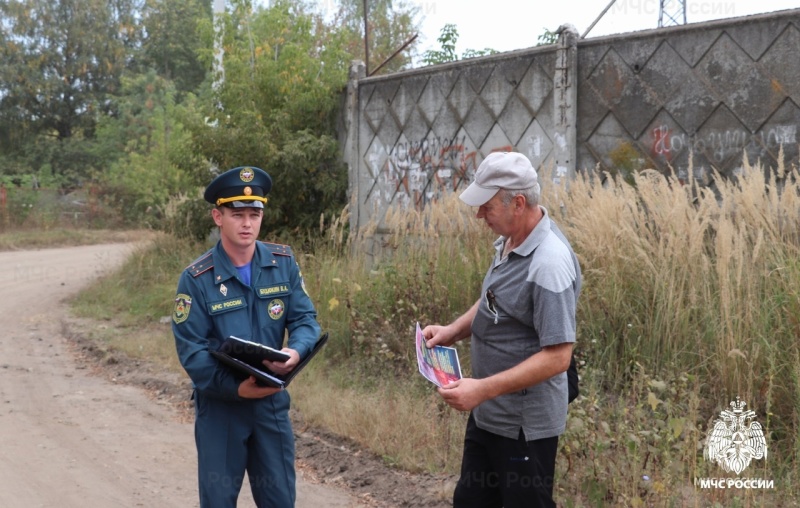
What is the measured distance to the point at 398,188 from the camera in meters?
10.8

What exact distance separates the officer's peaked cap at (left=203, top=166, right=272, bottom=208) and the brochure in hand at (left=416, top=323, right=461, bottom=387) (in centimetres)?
105

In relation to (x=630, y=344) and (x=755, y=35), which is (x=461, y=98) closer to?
(x=755, y=35)

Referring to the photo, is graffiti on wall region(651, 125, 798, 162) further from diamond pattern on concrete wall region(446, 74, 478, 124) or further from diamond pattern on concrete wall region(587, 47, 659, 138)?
diamond pattern on concrete wall region(446, 74, 478, 124)

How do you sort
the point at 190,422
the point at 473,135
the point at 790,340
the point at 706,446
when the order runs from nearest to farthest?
1. the point at 706,446
2. the point at 790,340
3. the point at 190,422
4. the point at 473,135

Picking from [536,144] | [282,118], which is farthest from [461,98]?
[282,118]

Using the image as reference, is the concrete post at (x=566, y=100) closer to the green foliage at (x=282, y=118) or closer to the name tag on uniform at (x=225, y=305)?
the green foliage at (x=282, y=118)

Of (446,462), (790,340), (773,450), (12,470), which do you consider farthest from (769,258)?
(12,470)

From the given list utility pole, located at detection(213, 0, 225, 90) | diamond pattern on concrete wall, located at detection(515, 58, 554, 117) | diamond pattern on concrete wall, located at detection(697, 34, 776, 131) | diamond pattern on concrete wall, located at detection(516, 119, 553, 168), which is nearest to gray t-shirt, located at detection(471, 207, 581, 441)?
diamond pattern on concrete wall, located at detection(697, 34, 776, 131)

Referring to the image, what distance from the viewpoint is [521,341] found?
3.46m

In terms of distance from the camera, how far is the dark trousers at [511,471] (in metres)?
3.38

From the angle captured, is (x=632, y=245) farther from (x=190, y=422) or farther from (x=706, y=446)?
(x=190, y=422)

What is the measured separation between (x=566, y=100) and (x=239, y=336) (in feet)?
18.4

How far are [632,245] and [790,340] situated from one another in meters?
1.31

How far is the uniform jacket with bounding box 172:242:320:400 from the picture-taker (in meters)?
3.80
